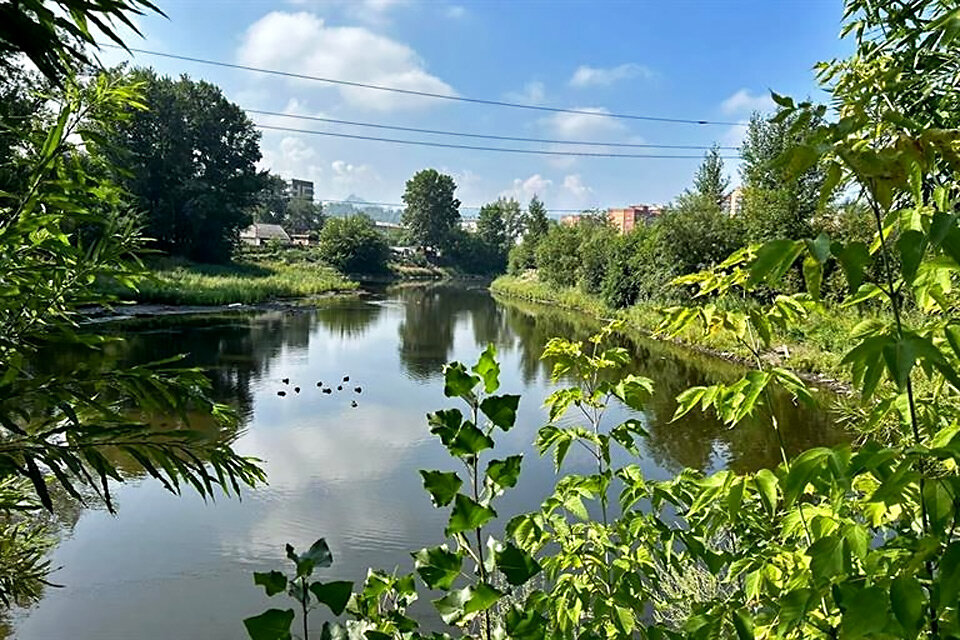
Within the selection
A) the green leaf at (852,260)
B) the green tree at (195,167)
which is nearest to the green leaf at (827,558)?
the green leaf at (852,260)

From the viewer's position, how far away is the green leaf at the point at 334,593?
0.72 m

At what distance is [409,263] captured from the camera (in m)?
49.5

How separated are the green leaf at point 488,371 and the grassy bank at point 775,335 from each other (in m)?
0.41

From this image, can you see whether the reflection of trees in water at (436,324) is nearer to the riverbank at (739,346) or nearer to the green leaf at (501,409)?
the riverbank at (739,346)

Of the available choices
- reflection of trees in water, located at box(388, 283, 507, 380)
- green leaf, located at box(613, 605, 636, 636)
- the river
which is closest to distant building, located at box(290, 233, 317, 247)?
reflection of trees in water, located at box(388, 283, 507, 380)

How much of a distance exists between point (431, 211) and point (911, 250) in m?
57.0

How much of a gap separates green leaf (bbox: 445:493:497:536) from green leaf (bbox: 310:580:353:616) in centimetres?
15

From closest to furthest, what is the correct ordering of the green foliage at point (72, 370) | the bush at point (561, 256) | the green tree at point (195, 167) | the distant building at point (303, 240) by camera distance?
the green foliage at point (72, 370) → the green tree at point (195, 167) → the bush at point (561, 256) → the distant building at point (303, 240)

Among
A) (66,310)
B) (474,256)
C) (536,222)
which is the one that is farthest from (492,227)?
(66,310)

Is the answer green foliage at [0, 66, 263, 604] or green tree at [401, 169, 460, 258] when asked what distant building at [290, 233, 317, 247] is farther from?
green foliage at [0, 66, 263, 604]

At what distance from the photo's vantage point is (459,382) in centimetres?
85

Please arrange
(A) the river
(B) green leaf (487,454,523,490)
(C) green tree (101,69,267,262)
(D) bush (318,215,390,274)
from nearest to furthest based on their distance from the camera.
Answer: (B) green leaf (487,454,523,490) < (A) the river < (C) green tree (101,69,267,262) < (D) bush (318,215,390,274)

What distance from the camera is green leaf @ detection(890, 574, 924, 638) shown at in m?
0.64

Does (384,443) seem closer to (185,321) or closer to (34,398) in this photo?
(34,398)
